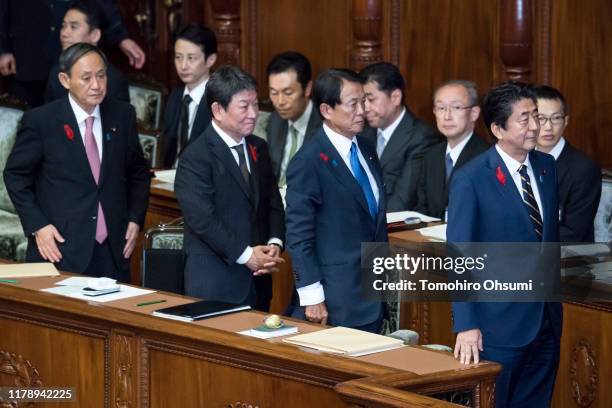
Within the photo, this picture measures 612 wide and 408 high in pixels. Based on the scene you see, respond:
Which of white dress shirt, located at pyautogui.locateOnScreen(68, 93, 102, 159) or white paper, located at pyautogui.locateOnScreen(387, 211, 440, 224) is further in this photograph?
white paper, located at pyautogui.locateOnScreen(387, 211, 440, 224)

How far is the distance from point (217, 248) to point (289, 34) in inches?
141

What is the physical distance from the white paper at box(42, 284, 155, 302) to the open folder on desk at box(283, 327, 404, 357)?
82 centimetres

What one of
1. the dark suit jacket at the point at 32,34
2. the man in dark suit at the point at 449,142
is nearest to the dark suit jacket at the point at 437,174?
the man in dark suit at the point at 449,142

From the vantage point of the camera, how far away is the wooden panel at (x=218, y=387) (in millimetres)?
4074

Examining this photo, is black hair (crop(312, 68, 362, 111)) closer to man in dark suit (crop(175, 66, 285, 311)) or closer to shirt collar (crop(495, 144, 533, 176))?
man in dark suit (crop(175, 66, 285, 311))

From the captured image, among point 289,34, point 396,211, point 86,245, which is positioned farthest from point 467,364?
point 289,34

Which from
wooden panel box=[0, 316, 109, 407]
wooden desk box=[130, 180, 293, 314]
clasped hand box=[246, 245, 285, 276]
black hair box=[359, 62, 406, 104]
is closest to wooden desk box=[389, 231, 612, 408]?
clasped hand box=[246, 245, 285, 276]

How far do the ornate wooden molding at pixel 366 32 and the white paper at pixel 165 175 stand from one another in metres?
1.30

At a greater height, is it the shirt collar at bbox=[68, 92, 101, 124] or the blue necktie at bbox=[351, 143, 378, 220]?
the shirt collar at bbox=[68, 92, 101, 124]

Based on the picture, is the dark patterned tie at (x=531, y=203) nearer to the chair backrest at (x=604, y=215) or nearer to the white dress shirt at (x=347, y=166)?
the white dress shirt at (x=347, y=166)

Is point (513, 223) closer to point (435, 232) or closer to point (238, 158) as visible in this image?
point (238, 158)

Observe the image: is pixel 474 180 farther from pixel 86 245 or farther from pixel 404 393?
pixel 86 245

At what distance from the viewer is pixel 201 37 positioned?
24.7 ft

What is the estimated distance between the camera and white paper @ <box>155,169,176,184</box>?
716 cm
